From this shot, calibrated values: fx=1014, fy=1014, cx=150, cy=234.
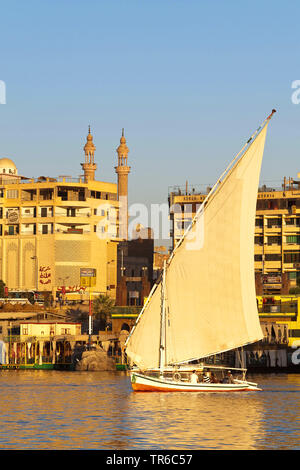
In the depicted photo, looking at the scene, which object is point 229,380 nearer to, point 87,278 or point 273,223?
point 87,278

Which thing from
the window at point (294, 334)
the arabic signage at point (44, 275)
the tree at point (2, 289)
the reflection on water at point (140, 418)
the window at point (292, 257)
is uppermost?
the window at point (292, 257)

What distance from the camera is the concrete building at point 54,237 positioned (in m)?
186

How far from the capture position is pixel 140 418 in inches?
2486

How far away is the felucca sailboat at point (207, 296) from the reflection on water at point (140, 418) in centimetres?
247

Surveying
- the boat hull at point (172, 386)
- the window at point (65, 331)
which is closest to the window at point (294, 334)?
the window at point (65, 331)

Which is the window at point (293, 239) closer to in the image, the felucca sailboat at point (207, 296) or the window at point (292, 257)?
the window at point (292, 257)

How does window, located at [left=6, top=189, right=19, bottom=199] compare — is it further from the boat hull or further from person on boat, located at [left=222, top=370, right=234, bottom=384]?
the boat hull

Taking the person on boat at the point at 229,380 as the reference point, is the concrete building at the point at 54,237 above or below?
above

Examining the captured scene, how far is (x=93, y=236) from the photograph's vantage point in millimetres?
191625

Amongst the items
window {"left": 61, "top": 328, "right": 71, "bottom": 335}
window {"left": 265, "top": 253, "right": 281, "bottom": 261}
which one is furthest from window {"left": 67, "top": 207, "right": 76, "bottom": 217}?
window {"left": 61, "top": 328, "right": 71, "bottom": 335}

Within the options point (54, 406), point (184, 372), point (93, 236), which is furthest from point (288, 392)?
point (93, 236)

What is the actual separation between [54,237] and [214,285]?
111558mm

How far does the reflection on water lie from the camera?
2034 inches
